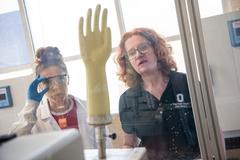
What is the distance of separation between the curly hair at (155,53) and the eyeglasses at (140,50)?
0.07 feet

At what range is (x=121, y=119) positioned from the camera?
1.54 meters

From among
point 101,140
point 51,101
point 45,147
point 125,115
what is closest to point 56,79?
point 51,101

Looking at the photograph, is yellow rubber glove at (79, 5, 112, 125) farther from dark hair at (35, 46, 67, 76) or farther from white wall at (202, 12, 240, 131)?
white wall at (202, 12, 240, 131)

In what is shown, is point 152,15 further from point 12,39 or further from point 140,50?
point 12,39

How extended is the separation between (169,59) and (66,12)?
0.64m

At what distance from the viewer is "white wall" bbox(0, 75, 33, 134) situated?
1.67 meters

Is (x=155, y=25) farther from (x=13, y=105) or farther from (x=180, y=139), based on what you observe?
(x=13, y=105)

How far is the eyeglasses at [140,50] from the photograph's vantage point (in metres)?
1.47

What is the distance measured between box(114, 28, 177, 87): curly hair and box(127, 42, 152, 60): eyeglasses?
0.02 m

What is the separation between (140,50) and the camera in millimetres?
1485

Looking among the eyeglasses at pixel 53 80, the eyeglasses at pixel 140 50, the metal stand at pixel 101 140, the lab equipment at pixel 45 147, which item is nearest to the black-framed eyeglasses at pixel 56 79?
the eyeglasses at pixel 53 80

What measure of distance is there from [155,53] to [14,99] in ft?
2.95

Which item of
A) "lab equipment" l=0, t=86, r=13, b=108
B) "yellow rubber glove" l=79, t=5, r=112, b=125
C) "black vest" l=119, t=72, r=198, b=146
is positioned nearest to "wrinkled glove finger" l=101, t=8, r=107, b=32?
"yellow rubber glove" l=79, t=5, r=112, b=125

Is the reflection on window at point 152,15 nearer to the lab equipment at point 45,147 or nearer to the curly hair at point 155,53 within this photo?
the curly hair at point 155,53
